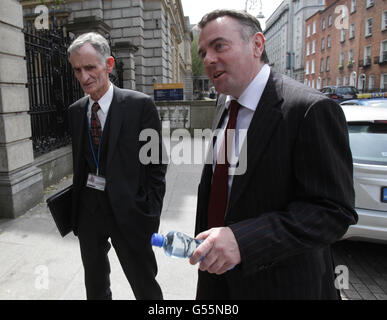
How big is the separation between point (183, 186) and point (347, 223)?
5.50 metres

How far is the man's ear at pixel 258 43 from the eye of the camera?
1358mm

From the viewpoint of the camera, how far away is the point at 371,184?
3340 mm

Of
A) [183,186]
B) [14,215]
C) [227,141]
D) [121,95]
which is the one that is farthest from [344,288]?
[14,215]

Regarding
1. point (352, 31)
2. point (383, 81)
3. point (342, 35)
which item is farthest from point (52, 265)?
point (342, 35)

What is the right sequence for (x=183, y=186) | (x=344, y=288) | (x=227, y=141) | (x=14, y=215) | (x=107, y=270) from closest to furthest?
1. (x=227, y=141)
2. (x=107, y=270)
3. (x=344, y=288)
4. (x=14, y=215)
5. (x=183, y=186)

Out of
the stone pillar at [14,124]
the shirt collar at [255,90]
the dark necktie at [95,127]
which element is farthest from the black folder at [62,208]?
the stone pillar at [14,124]

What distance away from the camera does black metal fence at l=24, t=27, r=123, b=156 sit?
6.29 meters

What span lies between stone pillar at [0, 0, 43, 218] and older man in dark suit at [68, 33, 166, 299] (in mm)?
3051

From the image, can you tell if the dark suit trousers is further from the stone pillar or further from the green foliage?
the green foliage

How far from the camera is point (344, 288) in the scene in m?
3.23

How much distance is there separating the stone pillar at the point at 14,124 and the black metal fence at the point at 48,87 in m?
0.92

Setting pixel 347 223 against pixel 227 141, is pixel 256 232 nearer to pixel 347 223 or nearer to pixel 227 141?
pixel 347 223

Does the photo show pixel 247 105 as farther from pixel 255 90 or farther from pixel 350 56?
pixel 350 56
